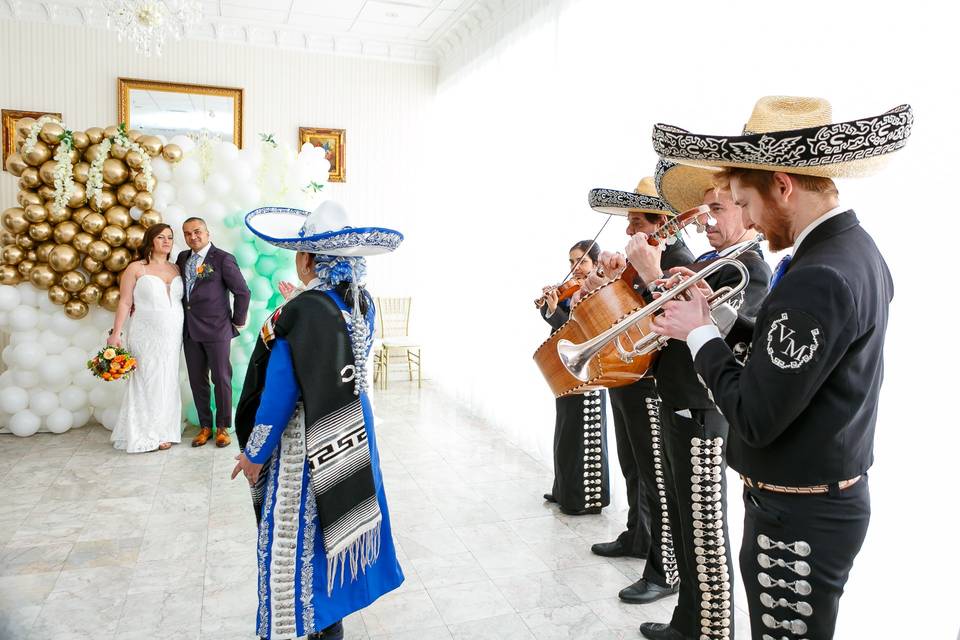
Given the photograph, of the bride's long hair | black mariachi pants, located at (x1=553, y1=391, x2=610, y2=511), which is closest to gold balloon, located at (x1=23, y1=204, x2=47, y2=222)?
the bride's long hair

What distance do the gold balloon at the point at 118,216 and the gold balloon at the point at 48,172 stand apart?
0.40m

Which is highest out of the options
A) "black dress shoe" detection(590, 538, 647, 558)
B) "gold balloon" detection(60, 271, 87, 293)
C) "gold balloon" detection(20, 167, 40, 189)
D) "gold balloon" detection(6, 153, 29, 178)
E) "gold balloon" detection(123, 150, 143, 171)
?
"gold balloon" detection(123, 150, 143, 171)

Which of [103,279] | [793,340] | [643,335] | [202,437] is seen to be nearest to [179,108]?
[103,279]

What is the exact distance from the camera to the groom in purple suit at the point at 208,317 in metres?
4.80

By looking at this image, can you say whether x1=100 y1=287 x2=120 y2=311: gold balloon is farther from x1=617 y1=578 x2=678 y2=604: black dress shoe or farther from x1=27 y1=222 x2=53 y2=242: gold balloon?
x1=617 y1=578 x2=678 y2=604: black dress shoe

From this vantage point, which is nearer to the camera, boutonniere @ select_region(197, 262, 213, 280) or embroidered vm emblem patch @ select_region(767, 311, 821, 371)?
embroidered vm emblem patch @ select_region(767, 311, 821, 371)

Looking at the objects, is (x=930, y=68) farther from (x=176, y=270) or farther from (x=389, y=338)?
(x=389, y=338)

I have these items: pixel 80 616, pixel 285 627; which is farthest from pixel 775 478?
pixel 80 616

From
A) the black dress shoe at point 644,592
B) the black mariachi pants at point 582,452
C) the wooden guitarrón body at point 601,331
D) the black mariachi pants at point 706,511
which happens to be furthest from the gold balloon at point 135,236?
the black mariachi pants at point 706,511

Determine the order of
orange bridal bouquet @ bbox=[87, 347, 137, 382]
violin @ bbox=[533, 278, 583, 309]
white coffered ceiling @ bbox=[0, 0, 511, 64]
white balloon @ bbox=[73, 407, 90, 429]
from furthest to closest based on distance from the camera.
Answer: white coffered ceiling @ bbox=[0, 0, 511, 64] → white balloon @ bbox=[73, 407, 90, 429] → orange bridal bouquet @ bbox=[87, 347, 137, 382] → violin @ bbox=[533, 278, 583, 309]

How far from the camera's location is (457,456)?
4.81 meters

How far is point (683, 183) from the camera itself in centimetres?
217

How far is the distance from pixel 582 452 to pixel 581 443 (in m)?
0.05

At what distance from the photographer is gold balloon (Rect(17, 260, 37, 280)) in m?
4.88
